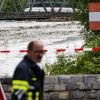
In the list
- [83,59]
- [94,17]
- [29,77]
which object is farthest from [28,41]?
[29,77]

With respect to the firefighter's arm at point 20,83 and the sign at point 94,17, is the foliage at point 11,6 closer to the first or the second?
the sign at point 94,17

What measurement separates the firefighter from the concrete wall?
15.2 feet

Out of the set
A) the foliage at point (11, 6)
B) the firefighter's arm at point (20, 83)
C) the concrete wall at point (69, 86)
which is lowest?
the foliage at point (11, 6)

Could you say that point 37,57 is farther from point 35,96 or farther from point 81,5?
point 81,5

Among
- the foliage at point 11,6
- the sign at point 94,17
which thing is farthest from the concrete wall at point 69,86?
the foliage at point 11,6

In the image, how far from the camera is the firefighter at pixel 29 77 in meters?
5.11

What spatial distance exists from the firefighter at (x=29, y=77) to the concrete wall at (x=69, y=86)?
15.2 feet

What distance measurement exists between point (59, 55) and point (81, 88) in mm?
2185

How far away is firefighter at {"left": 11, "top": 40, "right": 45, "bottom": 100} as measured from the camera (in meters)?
5.11

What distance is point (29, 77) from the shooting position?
16.8 ft

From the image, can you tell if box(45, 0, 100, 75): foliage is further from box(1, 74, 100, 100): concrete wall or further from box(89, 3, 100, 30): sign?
box(89, 3, 100, 30): sign

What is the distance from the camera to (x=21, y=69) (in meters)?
5.11

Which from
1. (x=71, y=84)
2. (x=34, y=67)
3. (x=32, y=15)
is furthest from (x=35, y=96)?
(x=32, y=15)

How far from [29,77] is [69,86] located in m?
4.88
